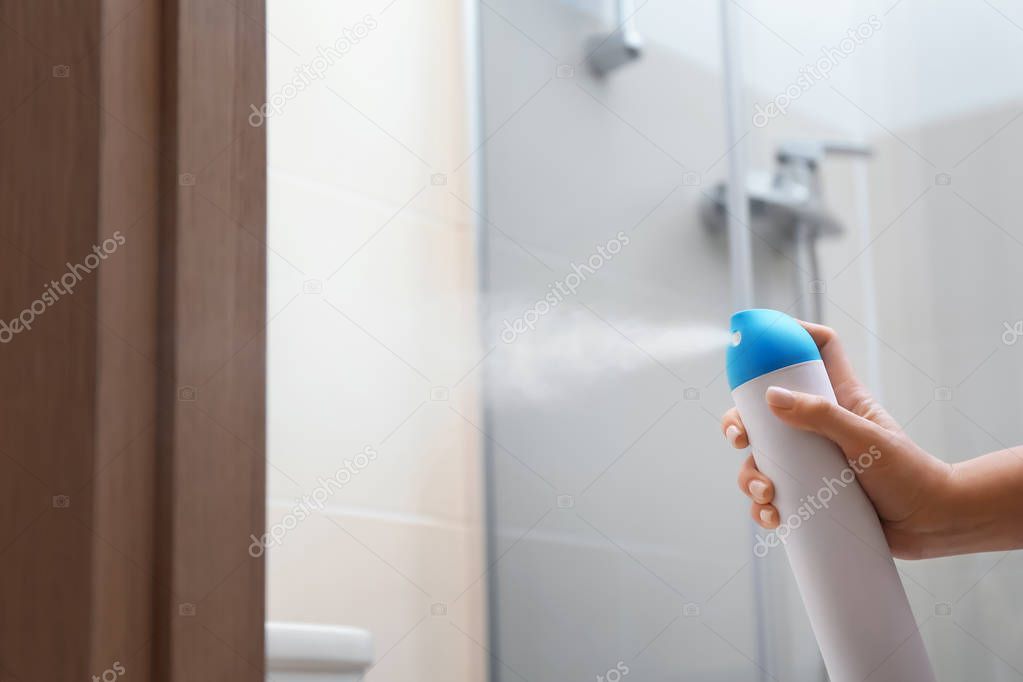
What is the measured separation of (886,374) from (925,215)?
0.13 m

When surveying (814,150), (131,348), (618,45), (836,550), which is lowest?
(836,550)

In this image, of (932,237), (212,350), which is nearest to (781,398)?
(212,350)

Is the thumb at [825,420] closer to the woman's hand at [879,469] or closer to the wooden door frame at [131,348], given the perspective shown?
the woman's hand at [879,469]

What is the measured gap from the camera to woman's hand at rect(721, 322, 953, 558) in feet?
1.53

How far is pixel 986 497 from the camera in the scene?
511 millimetres

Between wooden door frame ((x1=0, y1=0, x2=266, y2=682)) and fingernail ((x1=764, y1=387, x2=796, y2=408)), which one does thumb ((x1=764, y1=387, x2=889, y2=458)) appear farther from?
wooden door frame ((x1=0, y1=0, x2=266, y2=682))

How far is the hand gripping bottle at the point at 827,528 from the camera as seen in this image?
460 millimetres

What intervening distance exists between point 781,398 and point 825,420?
0.02 m

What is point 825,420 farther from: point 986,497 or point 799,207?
point 799,207

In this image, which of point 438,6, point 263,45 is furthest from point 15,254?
point 438,6

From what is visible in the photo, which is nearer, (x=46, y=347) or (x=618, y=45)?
(x=46, y=347)

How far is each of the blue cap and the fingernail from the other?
0.02 m

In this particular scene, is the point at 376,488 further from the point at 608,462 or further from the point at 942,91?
the point at 942,91

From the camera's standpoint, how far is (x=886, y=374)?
78 centimetres
